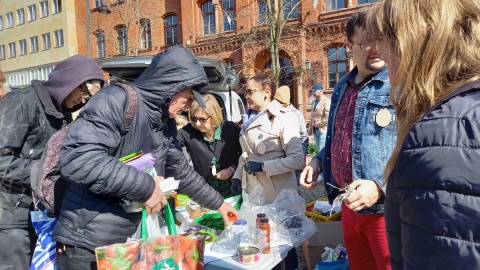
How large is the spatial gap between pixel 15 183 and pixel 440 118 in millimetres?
2340

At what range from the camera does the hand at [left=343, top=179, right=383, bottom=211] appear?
5.48 ft

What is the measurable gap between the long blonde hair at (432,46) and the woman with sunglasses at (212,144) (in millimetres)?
2599

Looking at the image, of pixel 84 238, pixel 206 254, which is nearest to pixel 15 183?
pixel 84 238

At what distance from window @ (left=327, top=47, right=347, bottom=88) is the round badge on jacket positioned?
48.6 ft

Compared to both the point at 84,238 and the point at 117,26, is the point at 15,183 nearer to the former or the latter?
the point at 84,238

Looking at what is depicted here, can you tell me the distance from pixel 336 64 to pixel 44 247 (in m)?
15.9

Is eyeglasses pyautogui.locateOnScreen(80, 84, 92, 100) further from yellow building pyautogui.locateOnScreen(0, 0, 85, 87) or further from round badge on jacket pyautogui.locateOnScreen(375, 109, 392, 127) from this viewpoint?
yellow building pyautogui.locateOnScreen(0, 0, 85, 87)

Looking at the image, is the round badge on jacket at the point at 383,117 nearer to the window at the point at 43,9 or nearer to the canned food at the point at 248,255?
the canned food at the point at 248,255

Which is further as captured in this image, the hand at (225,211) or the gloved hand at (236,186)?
the gloved hand at (236,186)

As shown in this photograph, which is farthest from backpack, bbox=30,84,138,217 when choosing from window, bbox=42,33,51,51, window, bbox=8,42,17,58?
window, bbox=8,42,17,58

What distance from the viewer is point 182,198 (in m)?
3.10

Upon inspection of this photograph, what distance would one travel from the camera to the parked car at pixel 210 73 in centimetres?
478

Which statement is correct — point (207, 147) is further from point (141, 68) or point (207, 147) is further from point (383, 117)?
point (383, 117)

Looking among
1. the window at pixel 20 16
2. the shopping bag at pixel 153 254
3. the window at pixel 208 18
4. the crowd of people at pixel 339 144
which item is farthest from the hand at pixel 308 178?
the window at pixel 20 16
